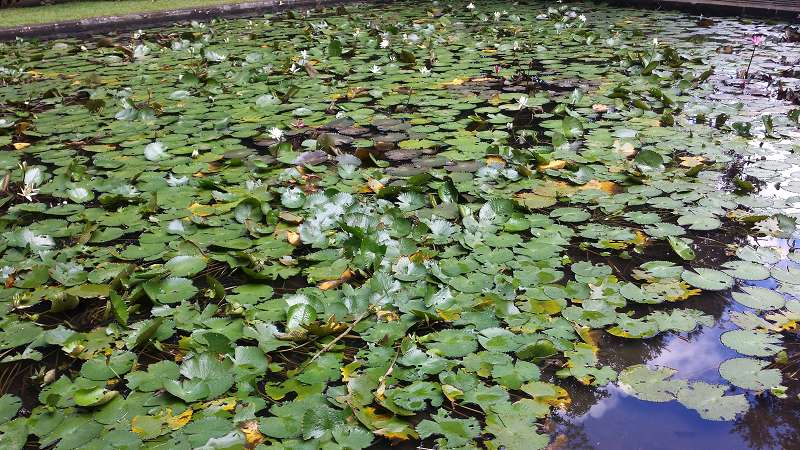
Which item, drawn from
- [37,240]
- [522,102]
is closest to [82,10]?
[522,102]

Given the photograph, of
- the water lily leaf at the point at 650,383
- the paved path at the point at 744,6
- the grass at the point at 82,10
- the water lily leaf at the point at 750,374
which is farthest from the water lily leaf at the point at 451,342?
the grass at the point at 82,10

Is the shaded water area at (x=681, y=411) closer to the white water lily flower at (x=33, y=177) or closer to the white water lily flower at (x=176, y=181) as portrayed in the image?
the white water lily flower at (x=176, y=181)

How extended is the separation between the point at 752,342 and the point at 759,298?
0.24 m

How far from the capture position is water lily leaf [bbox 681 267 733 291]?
184cm

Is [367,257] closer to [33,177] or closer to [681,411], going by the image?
[681,411]

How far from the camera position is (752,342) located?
5.26 feet

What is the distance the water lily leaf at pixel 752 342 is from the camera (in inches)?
61.9

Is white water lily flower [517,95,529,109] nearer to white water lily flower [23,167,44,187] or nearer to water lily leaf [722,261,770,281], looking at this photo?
water lily leaf [722,261,770,281]

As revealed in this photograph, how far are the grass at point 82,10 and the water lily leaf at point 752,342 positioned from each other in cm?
776

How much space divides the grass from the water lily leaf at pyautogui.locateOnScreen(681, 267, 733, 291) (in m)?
7.52

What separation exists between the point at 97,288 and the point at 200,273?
0.31 m

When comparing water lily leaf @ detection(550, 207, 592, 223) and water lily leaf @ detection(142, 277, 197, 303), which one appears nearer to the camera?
water lily leaf @ detection(142, 277, 197, 303)

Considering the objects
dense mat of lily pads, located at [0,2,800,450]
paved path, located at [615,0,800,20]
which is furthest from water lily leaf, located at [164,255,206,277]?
paved path, located at [615,0,800,20]

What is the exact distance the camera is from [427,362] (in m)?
1.52
